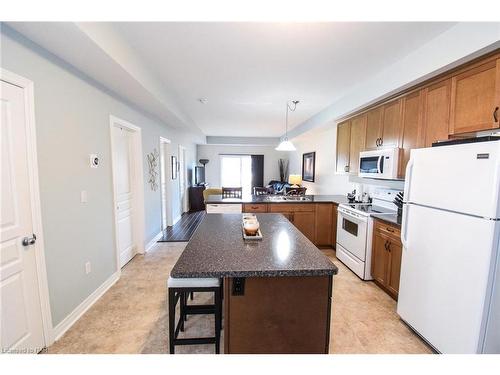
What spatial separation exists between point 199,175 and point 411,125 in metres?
7.03

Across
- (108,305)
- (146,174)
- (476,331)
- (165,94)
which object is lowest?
(108,305)

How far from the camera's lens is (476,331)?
142cm

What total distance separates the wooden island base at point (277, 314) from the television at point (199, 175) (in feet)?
23.0

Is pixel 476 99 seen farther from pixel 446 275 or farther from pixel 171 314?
pixel 171 314

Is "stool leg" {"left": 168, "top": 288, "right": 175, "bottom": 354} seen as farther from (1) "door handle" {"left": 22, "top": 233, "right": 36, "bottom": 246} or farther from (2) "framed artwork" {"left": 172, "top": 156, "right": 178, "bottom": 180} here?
(2) "framed artwork" {"left": 172, "top": 156, "right": 178, "bottom": 180}

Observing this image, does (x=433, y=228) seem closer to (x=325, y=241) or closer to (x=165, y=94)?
(x=325, y=241)

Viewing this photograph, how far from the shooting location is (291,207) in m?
3.89

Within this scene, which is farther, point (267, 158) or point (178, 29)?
point (267, 158)

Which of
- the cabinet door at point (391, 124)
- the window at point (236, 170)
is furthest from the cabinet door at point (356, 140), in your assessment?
the window at point (236, 170)

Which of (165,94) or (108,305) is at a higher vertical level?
(165,94)
